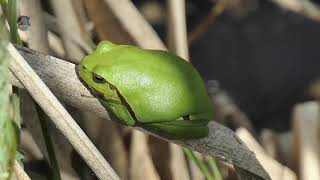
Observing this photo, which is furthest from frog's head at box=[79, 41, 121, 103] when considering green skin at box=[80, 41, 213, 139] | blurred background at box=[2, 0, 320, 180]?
blurred background at box=[2, 0, 320, 180]

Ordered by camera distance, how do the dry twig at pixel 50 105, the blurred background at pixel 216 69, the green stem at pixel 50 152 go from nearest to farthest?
the dry twig at pixel 50 105 → the green stem at pixel 50 152 → the blurred background at pixel 216 69

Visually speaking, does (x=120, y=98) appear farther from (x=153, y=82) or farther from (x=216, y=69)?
(x=216, y=69)

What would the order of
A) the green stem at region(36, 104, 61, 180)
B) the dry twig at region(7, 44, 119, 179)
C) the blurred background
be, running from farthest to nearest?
1. the blurred background
2. the green stem at region(36, 104, 61, 180)
3. the dry twig at region(7, 44, 119, 179)

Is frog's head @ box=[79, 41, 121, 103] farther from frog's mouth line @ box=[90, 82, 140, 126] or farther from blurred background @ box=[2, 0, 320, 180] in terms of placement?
blurred background @ box=[2, 0, 320, 180]

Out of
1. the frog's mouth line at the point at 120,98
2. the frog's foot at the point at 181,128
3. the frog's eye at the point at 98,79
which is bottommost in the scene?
the frog's foot at the point at 181,128

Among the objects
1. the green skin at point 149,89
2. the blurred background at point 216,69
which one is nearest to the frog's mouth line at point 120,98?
the green skin at point 149,89

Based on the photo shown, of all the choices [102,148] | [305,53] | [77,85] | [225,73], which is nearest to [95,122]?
[102,148]

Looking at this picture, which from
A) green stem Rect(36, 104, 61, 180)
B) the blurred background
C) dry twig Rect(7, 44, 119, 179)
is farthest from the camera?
the blurred background

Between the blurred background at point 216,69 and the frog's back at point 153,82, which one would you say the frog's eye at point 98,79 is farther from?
the blurred background at point 216,69
